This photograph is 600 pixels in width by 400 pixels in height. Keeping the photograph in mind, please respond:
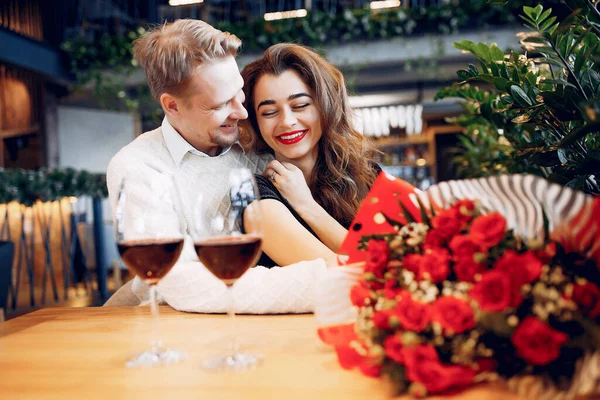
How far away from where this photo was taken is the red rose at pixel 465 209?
2.04ft

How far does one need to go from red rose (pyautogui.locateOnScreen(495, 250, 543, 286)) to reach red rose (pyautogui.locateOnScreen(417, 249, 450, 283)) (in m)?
0.07

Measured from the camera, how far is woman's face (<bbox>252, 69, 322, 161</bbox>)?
1.76 meters

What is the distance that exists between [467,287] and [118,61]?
7.27 meters

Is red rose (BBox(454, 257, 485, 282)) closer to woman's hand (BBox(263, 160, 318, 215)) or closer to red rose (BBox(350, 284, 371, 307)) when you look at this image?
red rose (BBox(350, 284, 371, 307))

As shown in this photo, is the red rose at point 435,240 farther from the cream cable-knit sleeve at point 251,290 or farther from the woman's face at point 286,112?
the woman's face at point 286,112

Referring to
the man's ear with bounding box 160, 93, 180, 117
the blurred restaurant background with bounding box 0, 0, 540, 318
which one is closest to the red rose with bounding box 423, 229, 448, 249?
the man's ear with bounding box 160, 93, 180, 117

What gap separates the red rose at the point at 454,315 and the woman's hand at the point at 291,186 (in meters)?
1.11

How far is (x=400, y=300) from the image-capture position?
1.94ft

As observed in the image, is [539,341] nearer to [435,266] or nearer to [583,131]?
[435,266]

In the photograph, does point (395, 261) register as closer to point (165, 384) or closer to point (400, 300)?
point (400, 300)

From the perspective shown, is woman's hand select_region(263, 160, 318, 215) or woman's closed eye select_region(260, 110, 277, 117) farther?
woman's closed eye select_region(260, 110, 277, 117)

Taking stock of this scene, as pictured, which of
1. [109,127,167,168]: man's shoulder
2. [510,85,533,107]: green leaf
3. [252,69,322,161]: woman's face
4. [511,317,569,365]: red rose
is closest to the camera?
[511,317,569,365]: red rose

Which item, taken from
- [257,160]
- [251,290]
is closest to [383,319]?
[251,290]

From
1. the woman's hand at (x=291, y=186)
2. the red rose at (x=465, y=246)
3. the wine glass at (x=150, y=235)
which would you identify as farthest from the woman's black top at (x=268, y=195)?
the red rose at (x=465, y=246)
